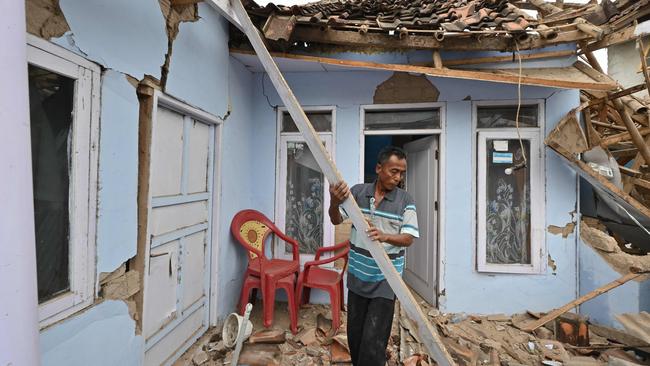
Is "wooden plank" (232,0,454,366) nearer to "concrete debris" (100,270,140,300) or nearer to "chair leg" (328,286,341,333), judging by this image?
"concrete debris" (100,270,140,300)

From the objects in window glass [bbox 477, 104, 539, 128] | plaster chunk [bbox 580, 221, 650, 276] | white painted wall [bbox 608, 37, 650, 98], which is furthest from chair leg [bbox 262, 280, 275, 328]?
white painted wall [bbox 608, 37, 650, 98]

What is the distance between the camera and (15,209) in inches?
29.9

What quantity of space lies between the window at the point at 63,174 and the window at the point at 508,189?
374 cm

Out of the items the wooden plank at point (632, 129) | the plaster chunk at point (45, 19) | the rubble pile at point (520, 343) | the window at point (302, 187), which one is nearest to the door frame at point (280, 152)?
the window at point (302, 187)

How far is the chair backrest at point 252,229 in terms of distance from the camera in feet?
10.4

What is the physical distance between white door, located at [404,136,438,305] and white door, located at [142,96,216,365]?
2703 millimetres

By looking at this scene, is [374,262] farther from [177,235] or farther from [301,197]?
[301,197]

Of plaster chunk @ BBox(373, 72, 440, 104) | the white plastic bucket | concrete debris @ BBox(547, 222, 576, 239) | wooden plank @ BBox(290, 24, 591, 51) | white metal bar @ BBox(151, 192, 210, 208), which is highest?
wooden plank @ BBox(290, 24, 591, 51)

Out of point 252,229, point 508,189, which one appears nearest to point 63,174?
point 252,229

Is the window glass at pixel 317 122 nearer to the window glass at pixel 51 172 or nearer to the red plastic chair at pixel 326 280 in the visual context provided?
the red plastic chair at pixel 326 280

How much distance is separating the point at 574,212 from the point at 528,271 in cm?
88

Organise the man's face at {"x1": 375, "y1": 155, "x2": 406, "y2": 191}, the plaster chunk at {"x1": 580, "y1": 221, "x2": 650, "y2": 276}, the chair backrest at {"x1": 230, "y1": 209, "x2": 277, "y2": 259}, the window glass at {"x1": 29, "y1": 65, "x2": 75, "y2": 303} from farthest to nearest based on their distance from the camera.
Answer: the chair backrest at {"x1": 230, "y1": 209, "x2": 277, "y2": 259}
the plaster chunk at {"x1": 580, "y1": 221, "x2": 650, "y2": 276}
the man's face at {"x1": 375, "y1": 155, "x2": 406, "y2": 191}
the window glass at {"x1": 29, "y1": 65, "x2": 75, "y2": 303}

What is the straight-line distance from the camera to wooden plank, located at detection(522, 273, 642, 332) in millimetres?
2760

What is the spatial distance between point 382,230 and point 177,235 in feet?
5.66
